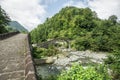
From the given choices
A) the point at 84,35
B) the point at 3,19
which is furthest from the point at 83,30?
the point at 3,19

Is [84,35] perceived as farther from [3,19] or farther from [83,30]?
[3,19]

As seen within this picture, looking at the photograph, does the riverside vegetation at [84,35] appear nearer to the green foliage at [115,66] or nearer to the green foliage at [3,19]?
the green foliage at [115,66]

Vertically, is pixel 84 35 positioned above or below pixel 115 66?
above

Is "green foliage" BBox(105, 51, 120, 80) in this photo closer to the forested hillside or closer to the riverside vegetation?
the riverside vegetation

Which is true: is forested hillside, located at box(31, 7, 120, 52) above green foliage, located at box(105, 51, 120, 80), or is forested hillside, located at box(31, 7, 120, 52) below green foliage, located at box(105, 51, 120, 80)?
above

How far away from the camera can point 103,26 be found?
53.5 meters

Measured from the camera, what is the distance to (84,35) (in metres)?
59.3

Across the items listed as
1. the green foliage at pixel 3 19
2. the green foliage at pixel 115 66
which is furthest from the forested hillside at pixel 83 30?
the green foliage at pixel 3 19

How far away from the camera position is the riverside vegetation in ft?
42.0

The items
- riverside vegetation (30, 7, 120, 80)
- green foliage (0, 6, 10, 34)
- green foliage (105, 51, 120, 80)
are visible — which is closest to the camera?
riverside vegetation (30, 7, 120, 80)

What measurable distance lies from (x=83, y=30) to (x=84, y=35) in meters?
3.07

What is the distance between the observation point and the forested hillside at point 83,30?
46219 mm

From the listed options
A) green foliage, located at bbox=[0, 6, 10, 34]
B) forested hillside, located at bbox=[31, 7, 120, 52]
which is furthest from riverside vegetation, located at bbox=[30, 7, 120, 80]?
green foliage, located at bbox=[0, 6, 10, 34]

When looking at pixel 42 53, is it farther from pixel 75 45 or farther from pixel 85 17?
pixel 85 17
